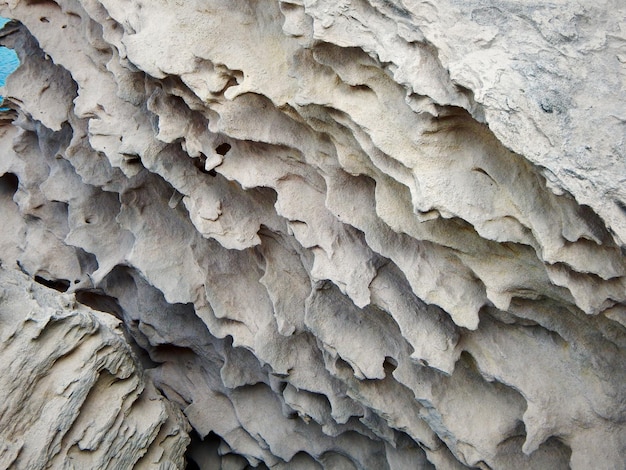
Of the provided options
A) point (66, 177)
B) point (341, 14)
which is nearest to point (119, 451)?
point (66, 177)

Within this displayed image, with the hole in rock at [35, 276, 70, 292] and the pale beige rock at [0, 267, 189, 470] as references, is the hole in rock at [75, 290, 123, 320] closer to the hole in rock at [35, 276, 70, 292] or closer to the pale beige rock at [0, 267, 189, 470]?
the hole in rock at [35, 276, 70, 292]

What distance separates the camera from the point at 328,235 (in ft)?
7.51

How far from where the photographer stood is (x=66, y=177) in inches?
126

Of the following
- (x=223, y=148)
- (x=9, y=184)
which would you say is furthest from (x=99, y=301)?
(x=223, y=148)

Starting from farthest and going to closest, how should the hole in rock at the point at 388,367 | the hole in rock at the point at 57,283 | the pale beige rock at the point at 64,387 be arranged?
the hole in rock at the point at 57,283 < the hole in rock at the point at 388,367 < the pale beige rock at the point at 64,387

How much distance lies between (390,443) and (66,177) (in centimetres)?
178

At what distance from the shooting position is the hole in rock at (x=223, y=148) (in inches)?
98.3

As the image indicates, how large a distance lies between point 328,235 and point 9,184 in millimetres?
2013

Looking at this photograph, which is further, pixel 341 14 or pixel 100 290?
pixel 100 290

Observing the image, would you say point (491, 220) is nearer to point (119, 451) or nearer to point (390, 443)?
point (390, 443)

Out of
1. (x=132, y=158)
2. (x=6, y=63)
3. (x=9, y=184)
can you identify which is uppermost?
(x=132, y=158)

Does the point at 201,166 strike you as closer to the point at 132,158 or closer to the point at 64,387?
the point at 132,158

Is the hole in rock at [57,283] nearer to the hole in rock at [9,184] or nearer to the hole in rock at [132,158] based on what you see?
the hole in rock at [9,184]

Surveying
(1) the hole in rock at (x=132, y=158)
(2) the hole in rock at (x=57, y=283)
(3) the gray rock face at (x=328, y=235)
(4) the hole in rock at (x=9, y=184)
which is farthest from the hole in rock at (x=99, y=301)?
(1) the hole in rock at (x=132, y=158)
